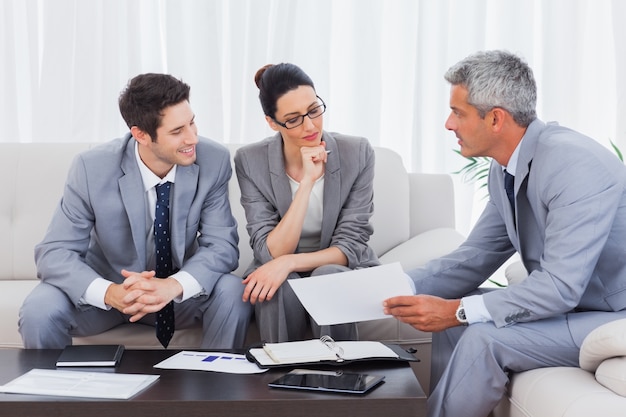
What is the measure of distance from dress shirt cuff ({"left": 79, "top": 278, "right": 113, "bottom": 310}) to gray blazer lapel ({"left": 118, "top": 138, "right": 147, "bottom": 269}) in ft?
0.58

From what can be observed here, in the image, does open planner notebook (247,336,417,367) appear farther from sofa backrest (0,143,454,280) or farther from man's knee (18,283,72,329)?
sofa backrest (0,143,454,280)

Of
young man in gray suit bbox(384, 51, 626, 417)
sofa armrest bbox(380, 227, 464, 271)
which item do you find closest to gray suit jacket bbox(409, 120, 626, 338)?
young man in gray suit bbox(384, 51, 626, 417)

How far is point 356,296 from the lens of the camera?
2.06 meters

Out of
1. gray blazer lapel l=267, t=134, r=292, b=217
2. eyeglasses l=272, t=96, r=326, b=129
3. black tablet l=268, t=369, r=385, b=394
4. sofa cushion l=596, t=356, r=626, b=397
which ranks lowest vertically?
black tablet l=268, t=369, r=385, b=394

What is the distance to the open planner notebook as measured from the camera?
1810mm

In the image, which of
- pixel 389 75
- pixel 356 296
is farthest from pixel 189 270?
pixel 389 75

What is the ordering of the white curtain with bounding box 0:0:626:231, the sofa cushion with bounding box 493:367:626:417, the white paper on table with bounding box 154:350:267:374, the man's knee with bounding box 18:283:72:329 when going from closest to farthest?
1. the sofa cushion with bounding box 493:367:626:417
2. the white paper on table with bounding box 154:350:267:374
3. the man's knee with bounding box 18:283:72:329
4. the white curtain with bounding box 0:0:626:231

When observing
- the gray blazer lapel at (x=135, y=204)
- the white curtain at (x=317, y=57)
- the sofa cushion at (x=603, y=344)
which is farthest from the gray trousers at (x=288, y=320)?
the white curtain at (x=317, y=57)

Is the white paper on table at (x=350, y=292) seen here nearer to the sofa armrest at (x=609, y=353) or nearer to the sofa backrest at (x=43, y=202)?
the sofa armrest at (x=609, y=353)

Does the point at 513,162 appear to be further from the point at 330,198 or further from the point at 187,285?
the point at 187,285

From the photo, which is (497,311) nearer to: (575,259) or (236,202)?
(575,259)

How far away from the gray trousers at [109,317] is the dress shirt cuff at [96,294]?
0.06 m

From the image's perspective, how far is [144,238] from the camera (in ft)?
7.99

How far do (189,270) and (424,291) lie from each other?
0.69m
